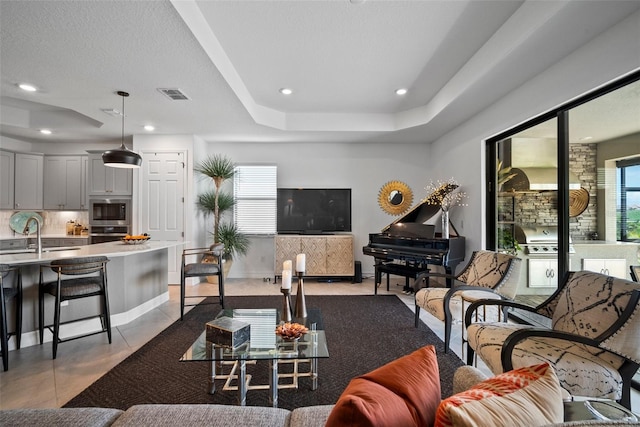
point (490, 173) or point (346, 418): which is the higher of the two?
point (490, 173)

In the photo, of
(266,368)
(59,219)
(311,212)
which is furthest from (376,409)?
(59,219)

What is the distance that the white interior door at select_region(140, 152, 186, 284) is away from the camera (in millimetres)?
5160

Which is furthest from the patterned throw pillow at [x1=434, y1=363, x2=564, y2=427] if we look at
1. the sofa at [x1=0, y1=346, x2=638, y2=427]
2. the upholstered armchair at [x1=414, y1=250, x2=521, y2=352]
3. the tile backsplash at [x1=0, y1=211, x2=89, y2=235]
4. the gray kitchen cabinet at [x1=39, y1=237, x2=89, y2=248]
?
the tile backsplash at [x1=0, y1=211, x2=89, y2=235]

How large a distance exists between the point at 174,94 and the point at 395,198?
13.6ft

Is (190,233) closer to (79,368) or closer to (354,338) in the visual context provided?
(79,368)

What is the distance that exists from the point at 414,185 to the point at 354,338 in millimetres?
3782

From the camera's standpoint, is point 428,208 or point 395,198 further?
point 395,198

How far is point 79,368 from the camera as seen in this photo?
2.36 metres

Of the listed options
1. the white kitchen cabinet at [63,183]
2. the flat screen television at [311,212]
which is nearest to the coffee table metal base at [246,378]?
the flat screen television at [311,212]

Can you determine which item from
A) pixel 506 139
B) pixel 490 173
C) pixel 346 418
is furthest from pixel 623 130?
pixel 346 418

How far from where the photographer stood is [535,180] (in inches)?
124

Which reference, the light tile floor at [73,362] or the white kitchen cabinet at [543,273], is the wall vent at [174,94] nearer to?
the light tile floor at [73,362]

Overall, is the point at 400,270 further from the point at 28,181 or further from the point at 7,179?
the point at 7,179

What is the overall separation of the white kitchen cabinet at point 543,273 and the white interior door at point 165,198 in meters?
5.10
